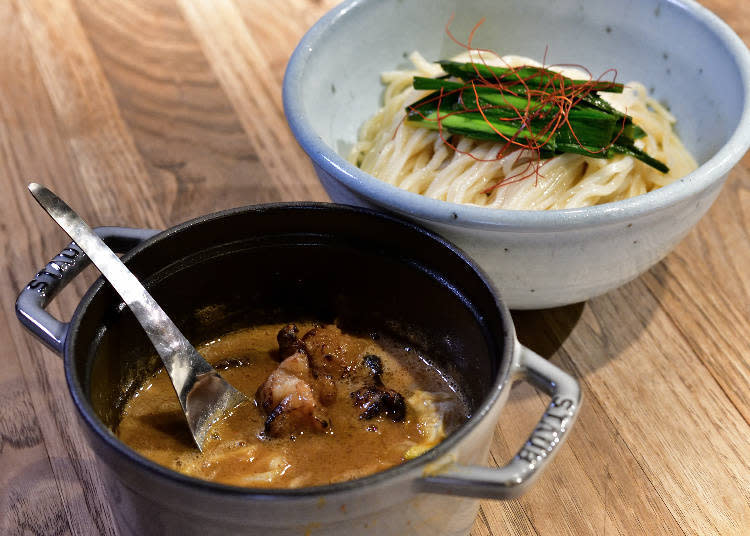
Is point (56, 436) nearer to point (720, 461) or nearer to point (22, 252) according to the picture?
point (22, 252)

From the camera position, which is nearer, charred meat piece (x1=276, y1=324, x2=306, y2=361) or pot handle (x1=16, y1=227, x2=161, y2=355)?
pot handle (x1=16, y1=227, x2=161, y2=355)

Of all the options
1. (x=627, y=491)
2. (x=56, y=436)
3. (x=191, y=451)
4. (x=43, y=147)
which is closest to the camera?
(x=191, y=451)

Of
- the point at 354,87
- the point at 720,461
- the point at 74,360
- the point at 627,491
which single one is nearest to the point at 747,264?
the point at 720,461

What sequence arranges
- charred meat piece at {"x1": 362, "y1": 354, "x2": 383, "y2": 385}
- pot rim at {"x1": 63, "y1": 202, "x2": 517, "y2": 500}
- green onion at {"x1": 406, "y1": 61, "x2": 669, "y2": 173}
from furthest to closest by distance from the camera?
green onion at {"x1": 406, "y1": 61, "x2": 669, "y2": 173}
charred meat piece at {"x1": 362, "y1": 354, "x2": 383, "y2": 385}
pot rim at {"x1": 63, "y1": 202, "x2": 517, "y2": 500}

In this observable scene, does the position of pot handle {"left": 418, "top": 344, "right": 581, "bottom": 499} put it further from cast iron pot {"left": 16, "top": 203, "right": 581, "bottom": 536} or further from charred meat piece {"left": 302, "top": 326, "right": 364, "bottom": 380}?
charred meat piece {"left": 302, "top": 326, "right": 364, "bottom": 380}

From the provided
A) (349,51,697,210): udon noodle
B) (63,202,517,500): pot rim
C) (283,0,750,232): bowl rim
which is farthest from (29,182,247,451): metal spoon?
(349,51,697,210): udon noodle

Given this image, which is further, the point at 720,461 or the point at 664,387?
the point at 664,387

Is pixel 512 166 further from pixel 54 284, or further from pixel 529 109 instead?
pixel 54 284

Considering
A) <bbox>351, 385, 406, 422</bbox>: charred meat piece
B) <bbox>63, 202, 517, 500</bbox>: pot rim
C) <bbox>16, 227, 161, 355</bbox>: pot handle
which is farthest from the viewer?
<bbox>351, 385, 406, 422</bbox>: charred meat piece
